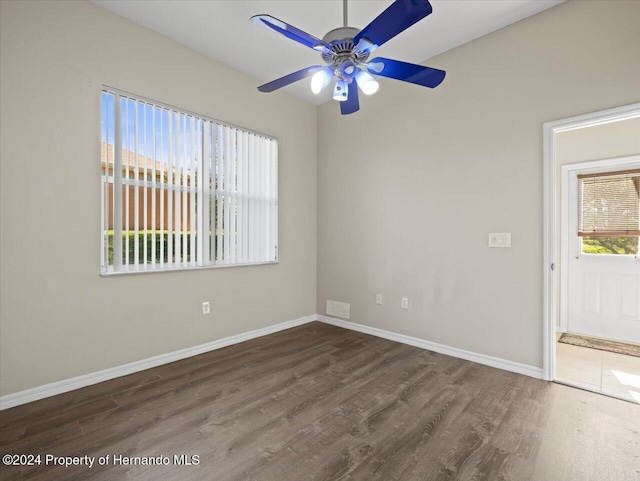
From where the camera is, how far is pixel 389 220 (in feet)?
12.1

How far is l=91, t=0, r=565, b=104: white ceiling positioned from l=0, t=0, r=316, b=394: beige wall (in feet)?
0.72

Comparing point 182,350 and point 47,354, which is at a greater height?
point 47,354

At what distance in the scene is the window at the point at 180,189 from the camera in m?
2.67

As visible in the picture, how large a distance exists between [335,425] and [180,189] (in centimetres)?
242

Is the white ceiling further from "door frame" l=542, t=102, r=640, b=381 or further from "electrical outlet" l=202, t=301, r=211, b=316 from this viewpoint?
"electrical outlet" l=202, t=301, r=211, b=316

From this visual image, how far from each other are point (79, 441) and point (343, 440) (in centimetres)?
152

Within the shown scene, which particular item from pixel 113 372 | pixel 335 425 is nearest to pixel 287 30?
pixel 335 425

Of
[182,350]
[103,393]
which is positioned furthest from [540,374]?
[103,393]

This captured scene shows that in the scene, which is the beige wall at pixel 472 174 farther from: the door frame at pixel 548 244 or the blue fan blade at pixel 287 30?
the blue fan blade at pixel 287 30

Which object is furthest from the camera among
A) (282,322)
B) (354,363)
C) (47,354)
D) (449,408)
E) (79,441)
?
(282,322)

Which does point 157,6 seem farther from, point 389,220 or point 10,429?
point 10,429

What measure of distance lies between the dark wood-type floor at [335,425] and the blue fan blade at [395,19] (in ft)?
7.36

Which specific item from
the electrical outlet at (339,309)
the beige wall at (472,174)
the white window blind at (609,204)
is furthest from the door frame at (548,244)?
the electrical outlet at (339,309)

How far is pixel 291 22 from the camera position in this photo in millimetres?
2727
